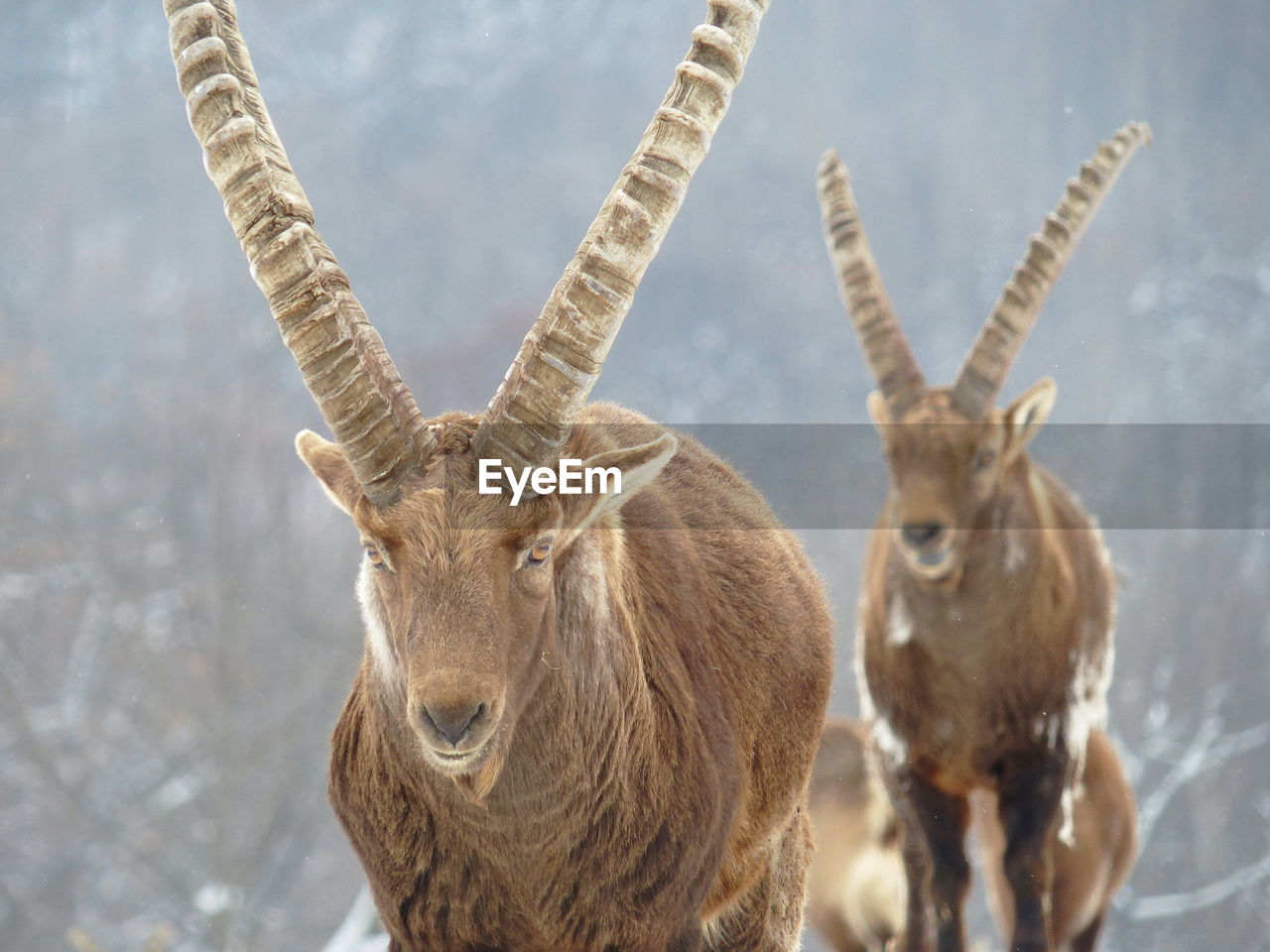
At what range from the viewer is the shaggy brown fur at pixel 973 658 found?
5281 millimetres

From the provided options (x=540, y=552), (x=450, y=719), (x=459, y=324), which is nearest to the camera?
(x=450, y=719)

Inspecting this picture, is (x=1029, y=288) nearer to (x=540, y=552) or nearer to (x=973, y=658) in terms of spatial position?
(x=973, y=658)

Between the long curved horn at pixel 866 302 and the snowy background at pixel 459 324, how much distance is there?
9.47 m

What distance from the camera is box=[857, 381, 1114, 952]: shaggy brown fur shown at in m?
5.28

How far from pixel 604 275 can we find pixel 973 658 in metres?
2.97

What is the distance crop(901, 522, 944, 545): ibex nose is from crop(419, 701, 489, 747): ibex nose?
273 cm

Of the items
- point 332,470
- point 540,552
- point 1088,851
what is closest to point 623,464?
point 540,552

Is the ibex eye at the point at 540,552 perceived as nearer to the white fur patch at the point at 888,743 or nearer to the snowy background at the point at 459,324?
the white fur patch at the point at 888,743

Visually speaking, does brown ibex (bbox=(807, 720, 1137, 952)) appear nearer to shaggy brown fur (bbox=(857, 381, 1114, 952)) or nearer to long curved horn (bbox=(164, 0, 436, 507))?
shaggy brown fur (bbox=(857, 381, 1114, 952))

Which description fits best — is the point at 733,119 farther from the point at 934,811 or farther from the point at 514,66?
the point at 934,811

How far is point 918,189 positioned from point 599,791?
648 inches

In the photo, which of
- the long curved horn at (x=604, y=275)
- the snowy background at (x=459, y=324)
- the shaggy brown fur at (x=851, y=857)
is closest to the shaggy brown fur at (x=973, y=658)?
the shaggy brown fur at (x=851, y=857)

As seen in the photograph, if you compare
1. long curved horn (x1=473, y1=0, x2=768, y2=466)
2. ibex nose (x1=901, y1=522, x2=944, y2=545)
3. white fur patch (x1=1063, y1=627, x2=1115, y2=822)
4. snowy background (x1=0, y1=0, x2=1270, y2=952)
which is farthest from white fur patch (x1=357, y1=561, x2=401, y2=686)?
snowy background (x1=0, y1=0, x2=1270, y2=952)

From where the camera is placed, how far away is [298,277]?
10.8ft
